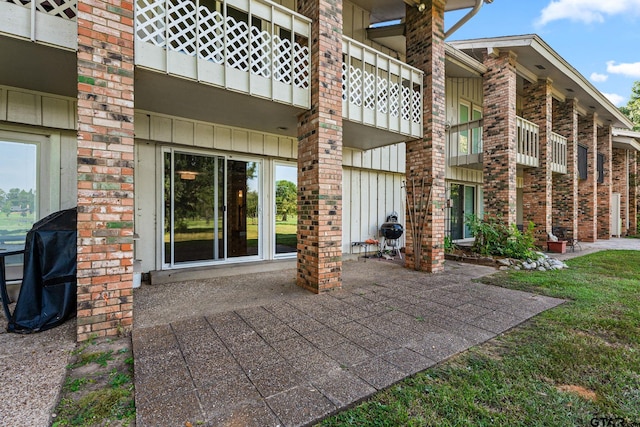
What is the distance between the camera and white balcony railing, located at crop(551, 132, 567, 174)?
10039mm

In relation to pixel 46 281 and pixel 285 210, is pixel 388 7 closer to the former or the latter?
pixel 285 210

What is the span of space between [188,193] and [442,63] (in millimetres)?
5826

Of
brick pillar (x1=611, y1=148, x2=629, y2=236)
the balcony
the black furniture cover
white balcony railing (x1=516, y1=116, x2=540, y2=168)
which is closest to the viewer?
the black furniture cover

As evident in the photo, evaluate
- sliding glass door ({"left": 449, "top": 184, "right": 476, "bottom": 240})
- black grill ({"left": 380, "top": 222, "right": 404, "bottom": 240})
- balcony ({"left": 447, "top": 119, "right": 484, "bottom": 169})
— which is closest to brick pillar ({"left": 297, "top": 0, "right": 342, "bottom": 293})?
black grill ({"left": 380, "top": 222, "right": 404, "bottom": 240})

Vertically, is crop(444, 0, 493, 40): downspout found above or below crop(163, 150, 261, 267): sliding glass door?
above

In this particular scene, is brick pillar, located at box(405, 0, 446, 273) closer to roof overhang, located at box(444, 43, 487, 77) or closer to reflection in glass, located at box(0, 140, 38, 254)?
roof overhang, located at box(444, 43, 487, 77)

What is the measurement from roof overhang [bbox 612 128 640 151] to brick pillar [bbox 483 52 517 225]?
10.6m

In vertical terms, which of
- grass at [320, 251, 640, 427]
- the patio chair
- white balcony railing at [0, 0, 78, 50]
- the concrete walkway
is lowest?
grass at [320, 251, 640, 427]

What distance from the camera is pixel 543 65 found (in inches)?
332

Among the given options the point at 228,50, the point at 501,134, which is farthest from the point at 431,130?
the point at 228,50

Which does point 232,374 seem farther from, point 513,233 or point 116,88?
point 513,233

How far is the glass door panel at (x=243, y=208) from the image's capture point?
5859mm

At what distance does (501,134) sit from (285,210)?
21.0 ft

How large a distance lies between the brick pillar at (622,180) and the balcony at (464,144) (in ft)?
35.7
